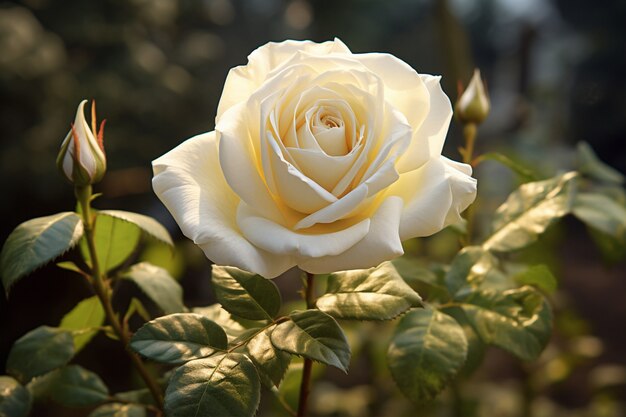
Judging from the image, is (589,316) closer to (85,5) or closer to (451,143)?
(451,143)

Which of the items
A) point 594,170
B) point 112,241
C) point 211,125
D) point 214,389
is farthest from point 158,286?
point 211,125

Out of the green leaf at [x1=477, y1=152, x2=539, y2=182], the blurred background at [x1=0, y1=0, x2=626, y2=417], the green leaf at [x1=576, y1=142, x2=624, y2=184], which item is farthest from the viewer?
the blurred background at [x1=0, y1=0, x2=626, y2=417]

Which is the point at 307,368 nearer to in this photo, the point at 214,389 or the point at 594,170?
the point at 214,389

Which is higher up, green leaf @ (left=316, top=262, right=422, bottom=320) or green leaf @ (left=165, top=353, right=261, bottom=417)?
green leaf @ (left=316, top=262, right=422, bottom=320)

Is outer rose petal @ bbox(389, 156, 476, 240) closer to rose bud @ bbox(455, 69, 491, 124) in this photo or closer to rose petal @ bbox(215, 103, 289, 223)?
rose petal @ bbox(215, 103, 289, 223)

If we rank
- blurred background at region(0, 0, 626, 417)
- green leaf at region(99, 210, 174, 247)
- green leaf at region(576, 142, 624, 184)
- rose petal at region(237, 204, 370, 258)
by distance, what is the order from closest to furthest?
1. rose petal at region(237, 204, 370, 258)
2. green leaf at region(99, 210, 174, 247)
3. green leaf at region(576, 142, 624, 184)
4. blurred background at region(0, 0, 626, 417)

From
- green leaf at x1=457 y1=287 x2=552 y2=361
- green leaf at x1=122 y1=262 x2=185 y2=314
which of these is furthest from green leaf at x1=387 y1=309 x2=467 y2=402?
green leaf at x1=122 y1=262 x2=185 y2=314
